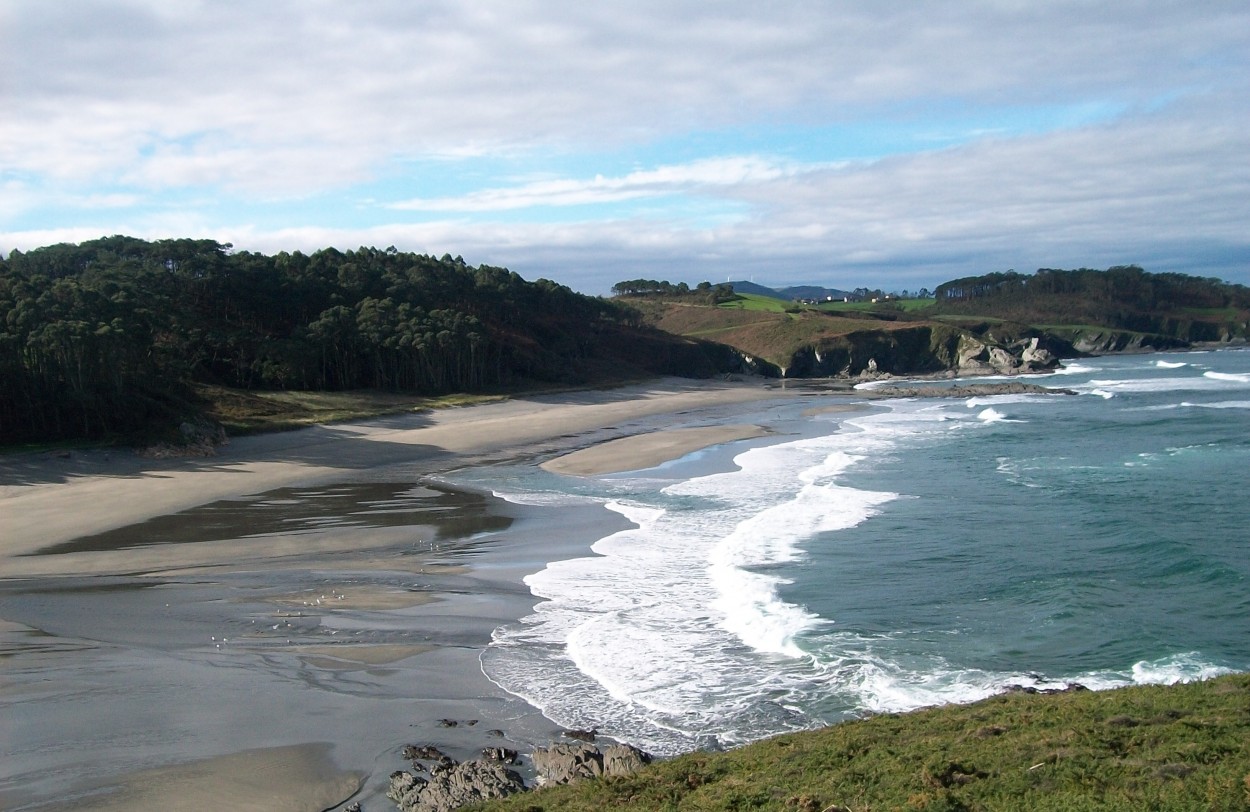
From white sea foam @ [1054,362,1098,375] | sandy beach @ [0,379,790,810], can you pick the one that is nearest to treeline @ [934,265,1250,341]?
white sea foam @ [1054,362,1098,375]

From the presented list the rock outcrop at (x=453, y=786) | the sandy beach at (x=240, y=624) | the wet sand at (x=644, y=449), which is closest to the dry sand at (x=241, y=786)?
the sandy beach at (x=240, y=624)

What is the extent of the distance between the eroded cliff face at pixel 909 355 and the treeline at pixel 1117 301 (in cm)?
5450

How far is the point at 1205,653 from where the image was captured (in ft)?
40.0

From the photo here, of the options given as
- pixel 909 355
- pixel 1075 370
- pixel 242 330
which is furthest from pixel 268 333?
pixel 1075 370

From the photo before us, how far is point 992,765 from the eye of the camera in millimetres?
6910

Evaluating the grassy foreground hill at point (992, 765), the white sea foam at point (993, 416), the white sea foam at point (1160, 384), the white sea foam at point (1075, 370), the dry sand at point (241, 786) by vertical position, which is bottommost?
the dry sand at point (241, 786)

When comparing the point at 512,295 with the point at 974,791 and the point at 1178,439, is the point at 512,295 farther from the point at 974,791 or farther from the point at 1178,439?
the point at 974,791

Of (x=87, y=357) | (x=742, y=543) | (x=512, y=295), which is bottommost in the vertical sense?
(x=742, y=543)

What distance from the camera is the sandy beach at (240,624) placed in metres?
8.90

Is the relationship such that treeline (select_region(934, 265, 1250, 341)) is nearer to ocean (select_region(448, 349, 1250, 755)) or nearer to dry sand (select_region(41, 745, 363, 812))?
ocean (select_region(448, 349, 1250, 755))

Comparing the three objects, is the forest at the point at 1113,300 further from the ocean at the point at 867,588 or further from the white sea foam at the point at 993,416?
the ocean at the point at 867,588

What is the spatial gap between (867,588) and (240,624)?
33.8 feet

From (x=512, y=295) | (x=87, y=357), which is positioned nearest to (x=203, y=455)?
(x=87, y=357)

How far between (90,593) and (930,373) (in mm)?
102996
